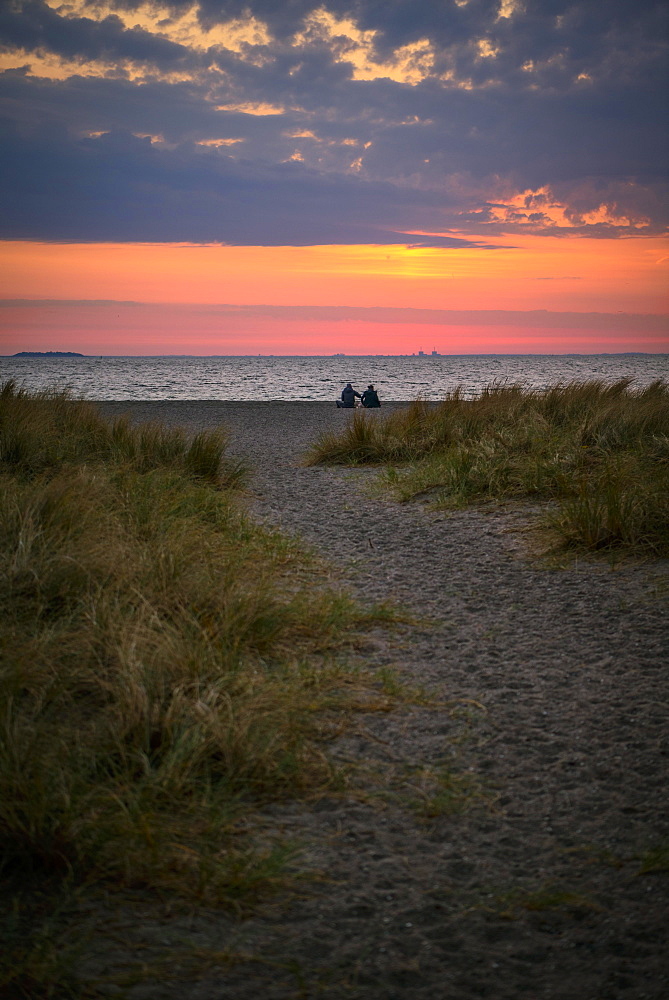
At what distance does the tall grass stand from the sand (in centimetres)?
18

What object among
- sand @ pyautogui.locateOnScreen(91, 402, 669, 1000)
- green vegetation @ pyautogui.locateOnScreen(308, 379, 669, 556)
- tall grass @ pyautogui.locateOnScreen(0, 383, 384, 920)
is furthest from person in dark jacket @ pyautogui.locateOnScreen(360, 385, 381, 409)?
sand @ pyautogui.locateOnScreen(91, 402, 669, 1000)

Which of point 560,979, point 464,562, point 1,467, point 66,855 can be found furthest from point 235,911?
point 1,467

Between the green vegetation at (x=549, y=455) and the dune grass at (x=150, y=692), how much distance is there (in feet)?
7.59

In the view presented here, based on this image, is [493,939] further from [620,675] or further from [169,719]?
[620,675]

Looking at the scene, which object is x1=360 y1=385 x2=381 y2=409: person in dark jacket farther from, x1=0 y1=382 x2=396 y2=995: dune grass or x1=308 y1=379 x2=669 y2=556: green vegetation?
x1=0 y1=382 x2=396 y2=995: dune grass

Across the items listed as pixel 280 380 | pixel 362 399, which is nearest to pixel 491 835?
pixel 362 399

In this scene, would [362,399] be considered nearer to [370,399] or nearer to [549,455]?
[370,399]

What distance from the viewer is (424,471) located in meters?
8.40

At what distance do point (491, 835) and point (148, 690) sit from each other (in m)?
1.28

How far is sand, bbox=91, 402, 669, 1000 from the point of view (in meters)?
1.75

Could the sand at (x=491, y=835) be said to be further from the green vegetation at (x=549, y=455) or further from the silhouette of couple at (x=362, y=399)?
the silhouette of couple at (x=362, y=399)

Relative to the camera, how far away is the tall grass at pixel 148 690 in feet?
6.76

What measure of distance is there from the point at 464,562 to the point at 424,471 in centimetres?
310

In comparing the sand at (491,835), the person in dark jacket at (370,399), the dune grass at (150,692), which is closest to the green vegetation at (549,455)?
the sand at (491,835)
